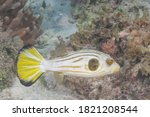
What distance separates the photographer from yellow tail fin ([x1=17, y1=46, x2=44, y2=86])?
13.5 ft

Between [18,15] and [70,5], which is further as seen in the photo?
[70,5]

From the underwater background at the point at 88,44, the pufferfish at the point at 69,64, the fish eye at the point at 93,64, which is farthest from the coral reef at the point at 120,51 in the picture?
the fish eye at the point at 93,64

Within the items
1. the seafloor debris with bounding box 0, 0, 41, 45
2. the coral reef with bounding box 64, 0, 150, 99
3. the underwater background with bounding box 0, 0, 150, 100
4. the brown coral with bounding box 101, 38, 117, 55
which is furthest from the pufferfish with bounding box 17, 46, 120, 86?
the seafloor debris with bounding box 0, 0, 41, 45

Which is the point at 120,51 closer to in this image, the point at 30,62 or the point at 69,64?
the point at 69,64

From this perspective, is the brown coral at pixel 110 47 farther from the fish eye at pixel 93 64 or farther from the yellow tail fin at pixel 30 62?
the yellow tail fin at pixel 30 62

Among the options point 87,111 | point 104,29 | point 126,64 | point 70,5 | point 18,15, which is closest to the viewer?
point 87,111

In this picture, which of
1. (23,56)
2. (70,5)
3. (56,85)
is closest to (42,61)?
(23,56)

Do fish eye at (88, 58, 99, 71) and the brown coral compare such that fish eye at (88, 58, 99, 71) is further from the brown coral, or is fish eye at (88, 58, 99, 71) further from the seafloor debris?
the seafloor debris

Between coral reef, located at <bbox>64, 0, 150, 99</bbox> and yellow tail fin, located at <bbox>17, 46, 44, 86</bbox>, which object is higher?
coral reef, located at <bbox>64, 0, 150, 99</bbox>

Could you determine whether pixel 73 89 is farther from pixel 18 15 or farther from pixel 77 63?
pixel 18 15

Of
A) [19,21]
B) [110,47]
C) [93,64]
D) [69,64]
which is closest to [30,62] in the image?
[69,64]

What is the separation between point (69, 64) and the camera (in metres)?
4.10

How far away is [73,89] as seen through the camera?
5.10 m

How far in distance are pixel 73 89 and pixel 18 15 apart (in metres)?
1.80
